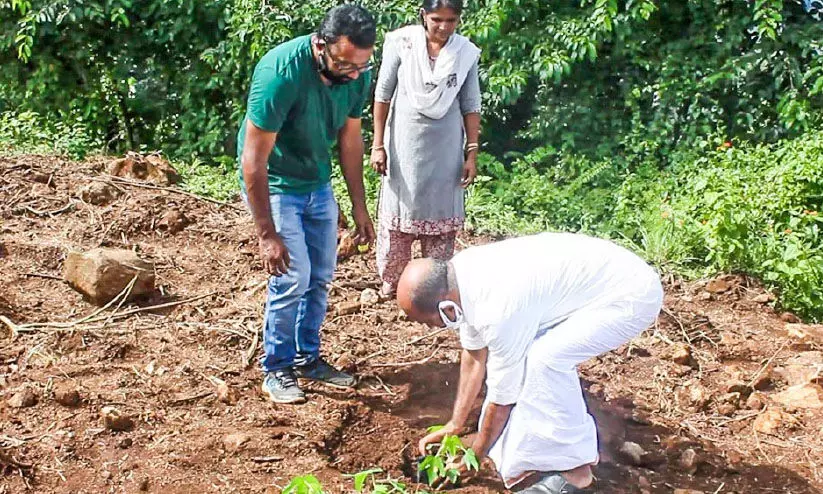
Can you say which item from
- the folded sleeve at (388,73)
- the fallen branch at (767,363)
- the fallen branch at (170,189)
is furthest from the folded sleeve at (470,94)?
the fallen branch at (170,189)

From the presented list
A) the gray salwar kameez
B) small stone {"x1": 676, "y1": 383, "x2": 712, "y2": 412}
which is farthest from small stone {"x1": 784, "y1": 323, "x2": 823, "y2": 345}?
the gray salwar kameez

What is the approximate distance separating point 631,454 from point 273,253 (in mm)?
1725

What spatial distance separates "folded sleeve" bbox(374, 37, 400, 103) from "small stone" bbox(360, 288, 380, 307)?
1152 mm

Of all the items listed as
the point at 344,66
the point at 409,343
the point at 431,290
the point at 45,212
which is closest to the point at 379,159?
the point at 409,343

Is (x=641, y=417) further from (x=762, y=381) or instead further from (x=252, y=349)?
(x=252, y=349)

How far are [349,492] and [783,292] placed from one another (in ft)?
11.4

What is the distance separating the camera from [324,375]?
4328mm

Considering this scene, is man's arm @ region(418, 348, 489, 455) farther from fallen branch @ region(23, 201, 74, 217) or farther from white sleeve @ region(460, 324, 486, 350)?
fallen branch @ region(23, 201, 74, 217)

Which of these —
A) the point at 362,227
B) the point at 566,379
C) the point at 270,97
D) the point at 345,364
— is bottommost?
the point at 345,364

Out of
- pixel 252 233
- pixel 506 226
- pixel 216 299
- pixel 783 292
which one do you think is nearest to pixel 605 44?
pixel 506 226

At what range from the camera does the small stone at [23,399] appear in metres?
3.96

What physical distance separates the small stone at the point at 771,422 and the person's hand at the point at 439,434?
5.36 ft

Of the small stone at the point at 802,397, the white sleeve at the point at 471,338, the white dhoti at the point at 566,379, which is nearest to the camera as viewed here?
the white sleeve at the point at 471,338

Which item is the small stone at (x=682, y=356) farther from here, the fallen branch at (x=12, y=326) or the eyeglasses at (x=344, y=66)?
→ the fallen branch at (x=12, y=326)
